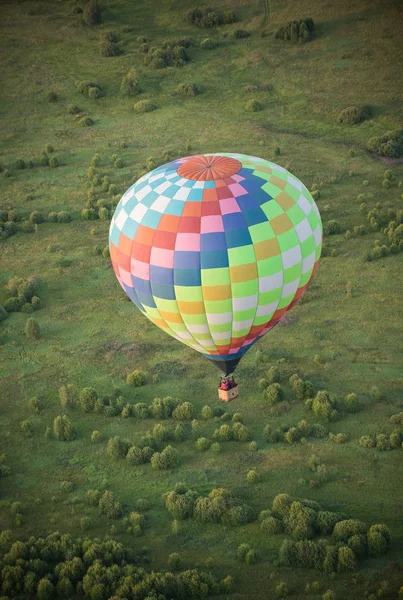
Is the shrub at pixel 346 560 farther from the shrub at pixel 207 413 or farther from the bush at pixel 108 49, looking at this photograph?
the bush at pixel 108 49

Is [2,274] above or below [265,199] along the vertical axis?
below

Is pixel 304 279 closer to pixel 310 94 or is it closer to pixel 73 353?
pixel 73 353

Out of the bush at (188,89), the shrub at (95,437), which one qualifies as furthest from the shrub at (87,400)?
the bush at (188,89)

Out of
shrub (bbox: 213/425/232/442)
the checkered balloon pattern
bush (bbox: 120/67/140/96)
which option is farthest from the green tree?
bush (bbox: 120/67/140/96)

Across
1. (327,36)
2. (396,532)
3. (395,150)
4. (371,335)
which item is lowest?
(396,532)

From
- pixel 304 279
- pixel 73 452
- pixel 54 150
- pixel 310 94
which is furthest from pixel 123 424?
pixel 310 94

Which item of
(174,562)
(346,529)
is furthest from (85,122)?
(346,529)
